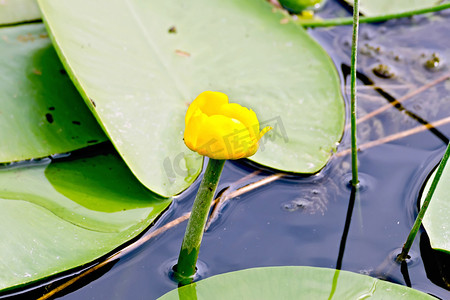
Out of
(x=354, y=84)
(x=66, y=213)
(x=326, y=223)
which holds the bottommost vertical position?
(x=326, y=223)

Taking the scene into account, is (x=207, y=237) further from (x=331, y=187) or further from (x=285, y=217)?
(x=331, y=187)

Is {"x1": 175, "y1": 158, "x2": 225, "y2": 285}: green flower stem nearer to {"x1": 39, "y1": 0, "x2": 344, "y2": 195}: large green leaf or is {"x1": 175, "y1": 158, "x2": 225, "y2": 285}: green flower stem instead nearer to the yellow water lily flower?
the yellow water lily flower

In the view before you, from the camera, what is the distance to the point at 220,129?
0.78 m

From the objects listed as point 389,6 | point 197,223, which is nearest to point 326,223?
point 197,223

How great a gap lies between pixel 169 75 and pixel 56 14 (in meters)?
0.33

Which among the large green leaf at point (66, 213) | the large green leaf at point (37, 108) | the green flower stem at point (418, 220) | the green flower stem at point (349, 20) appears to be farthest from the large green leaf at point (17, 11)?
the green flower stem at point (418, 220)

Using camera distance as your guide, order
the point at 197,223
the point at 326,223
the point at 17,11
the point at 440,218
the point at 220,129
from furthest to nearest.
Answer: the point at 17,11 → the point at 326,223 → the point at 440,218 → the point at 197,223 → the point at 220,129

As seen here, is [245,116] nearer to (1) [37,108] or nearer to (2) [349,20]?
(1) [37,108]

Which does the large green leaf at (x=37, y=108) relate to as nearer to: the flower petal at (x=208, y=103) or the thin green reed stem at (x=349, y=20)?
the flower petal at (x=208, y=103)

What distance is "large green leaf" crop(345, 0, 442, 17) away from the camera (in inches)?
70.6

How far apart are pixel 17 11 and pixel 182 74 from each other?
1.96 ft

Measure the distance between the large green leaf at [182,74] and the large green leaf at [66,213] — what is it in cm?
9

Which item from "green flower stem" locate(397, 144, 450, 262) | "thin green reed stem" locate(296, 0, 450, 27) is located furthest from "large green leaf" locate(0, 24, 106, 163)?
"thin green reed stem" locate(296, 0, 450, 27)

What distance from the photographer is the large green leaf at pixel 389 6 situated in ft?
5.89
